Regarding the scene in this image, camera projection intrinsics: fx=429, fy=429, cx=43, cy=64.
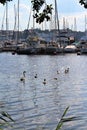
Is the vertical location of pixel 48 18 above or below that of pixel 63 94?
above

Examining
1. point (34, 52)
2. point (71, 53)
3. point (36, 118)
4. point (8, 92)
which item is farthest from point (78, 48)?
point (36, 118)

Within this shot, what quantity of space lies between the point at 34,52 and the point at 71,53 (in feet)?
40.5

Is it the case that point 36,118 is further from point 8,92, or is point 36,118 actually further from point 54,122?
point 8,92

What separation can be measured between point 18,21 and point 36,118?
106 metres

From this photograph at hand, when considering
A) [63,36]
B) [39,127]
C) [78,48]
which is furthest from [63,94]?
[63,36]

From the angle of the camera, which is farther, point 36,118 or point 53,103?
point 53,103

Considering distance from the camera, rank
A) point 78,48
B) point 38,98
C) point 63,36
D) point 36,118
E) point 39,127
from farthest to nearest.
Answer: point 63,36, point 78,48, point 38,98, point 36,118, point 39,127

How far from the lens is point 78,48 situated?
13188cm

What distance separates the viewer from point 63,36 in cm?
15900

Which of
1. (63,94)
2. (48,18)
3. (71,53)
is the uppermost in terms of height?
(48,18)

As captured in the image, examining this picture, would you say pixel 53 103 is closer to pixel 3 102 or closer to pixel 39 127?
pixel 3 102

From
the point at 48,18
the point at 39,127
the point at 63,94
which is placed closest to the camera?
the point at 48,18

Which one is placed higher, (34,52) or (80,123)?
(80,123)

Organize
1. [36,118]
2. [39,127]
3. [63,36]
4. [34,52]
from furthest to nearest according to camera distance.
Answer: [63,36] → [34,52] → [36,118] → [39,127]
